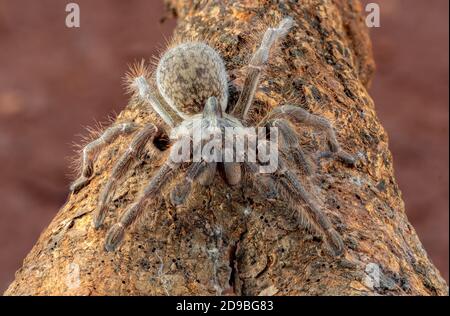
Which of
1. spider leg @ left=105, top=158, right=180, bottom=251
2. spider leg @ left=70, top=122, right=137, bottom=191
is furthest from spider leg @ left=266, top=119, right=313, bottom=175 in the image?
spider leg @ left=70, top=122, right=137, bottom=191

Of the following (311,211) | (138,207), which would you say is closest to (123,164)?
(138,207)

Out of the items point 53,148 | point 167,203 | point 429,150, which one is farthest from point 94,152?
point 429,150

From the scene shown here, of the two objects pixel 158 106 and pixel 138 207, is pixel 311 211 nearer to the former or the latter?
pixel 138 207

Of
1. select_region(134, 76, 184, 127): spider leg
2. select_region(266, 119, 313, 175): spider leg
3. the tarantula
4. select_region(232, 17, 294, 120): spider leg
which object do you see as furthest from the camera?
select_region(134, 76, 184, 127): spider leg

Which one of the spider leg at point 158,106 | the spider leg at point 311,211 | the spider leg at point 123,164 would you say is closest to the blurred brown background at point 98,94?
the spider leg at point 158,106

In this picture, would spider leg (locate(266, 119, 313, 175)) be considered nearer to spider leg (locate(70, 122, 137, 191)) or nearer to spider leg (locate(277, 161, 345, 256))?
spider leg (locate(277, 161, 345, 256))

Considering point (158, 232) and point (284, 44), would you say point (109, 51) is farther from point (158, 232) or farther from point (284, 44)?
point (158, 232)

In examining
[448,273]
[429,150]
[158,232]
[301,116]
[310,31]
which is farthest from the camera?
[429,150]

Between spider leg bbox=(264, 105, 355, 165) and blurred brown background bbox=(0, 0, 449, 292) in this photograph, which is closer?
spider leg bbox=(264, 105, 355, 165)
